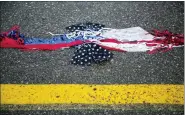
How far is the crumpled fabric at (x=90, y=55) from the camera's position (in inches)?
124

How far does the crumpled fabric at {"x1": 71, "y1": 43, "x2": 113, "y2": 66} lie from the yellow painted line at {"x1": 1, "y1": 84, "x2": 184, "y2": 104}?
341mm

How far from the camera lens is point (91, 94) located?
2775mm

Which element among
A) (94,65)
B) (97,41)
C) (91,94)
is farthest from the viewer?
(97,41)

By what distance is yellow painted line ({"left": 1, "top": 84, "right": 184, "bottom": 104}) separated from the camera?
2.71 meters

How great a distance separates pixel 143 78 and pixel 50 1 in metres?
1.76

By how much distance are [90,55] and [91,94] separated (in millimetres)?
531

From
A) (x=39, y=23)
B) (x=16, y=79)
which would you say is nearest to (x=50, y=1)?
(x=39, y=23)

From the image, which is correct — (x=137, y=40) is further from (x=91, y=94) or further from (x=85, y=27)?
(x=91, y=94)

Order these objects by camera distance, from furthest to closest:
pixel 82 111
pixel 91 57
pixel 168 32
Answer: pixel 168 32, pixel 91 57, pixel 82 111

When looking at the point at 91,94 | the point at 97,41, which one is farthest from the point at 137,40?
the point at 91,94

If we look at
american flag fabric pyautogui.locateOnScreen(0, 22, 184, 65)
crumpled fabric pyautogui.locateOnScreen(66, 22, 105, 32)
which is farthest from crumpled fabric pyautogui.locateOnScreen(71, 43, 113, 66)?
crumpled fabric pyautogui.locateOnScreen(66, 22, 105, 32)

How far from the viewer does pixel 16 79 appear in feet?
9.77

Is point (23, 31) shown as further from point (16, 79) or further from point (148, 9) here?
point (148, 9)

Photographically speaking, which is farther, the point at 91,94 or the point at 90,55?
the point at 90,55
